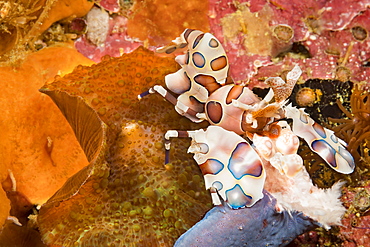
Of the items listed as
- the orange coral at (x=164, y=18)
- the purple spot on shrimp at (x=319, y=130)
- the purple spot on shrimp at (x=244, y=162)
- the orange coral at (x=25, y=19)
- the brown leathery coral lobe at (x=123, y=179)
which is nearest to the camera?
the brown leathery coral lobe at (x=123, y=179)

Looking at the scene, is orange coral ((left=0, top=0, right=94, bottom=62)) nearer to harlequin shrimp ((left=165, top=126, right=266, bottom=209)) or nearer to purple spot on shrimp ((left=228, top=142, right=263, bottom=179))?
harlequin shrimp ((left=165, top=126, right=266, bottom=209))

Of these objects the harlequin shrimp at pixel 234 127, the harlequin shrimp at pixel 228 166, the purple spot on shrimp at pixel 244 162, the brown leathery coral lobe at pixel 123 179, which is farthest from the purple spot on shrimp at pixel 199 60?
the purple spot on shrimp at pixel 244 162

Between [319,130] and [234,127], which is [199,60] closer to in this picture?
[234,127]

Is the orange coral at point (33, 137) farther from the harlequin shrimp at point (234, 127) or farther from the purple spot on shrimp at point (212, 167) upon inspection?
the purple spot on shrimp at point (212, 167)

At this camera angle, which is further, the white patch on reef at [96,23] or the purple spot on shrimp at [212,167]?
the white patch on reef at [96,23]

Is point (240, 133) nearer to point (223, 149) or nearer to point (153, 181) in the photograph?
point (223, 149)

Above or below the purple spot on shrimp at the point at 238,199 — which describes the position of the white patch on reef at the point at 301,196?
below

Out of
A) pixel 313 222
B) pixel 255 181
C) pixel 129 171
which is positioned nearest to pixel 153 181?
pixel 129 171
